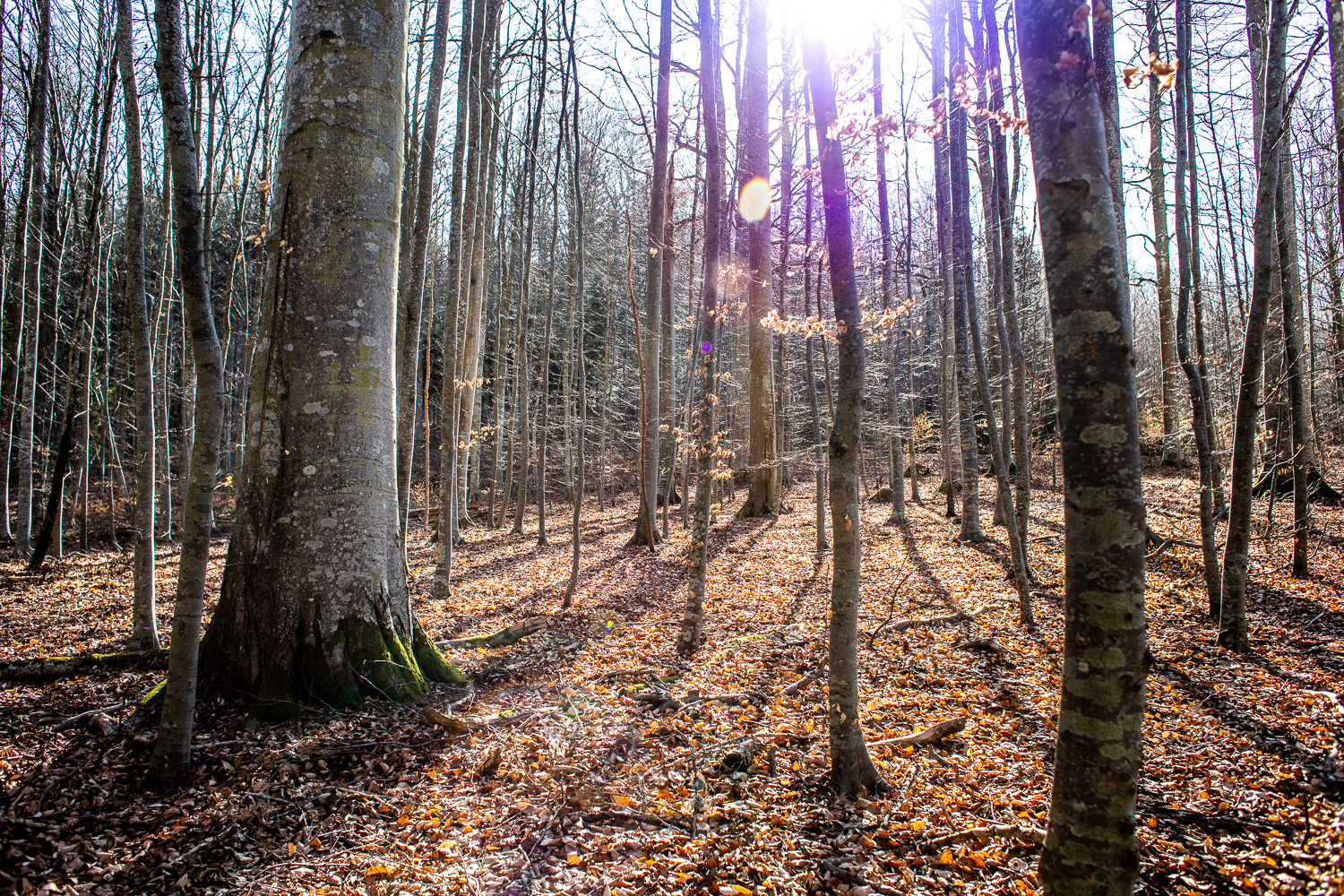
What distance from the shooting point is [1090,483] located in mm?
1777

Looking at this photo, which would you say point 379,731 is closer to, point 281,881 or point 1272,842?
point 281,881

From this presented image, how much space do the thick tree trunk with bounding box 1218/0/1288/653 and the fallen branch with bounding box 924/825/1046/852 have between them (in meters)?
3.85

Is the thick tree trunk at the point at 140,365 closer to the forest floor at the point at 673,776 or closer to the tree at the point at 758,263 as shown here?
the forest floor at the point at 673,776

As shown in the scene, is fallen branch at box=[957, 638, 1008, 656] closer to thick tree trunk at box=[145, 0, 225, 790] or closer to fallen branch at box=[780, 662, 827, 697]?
fallen branch at box=[780, 662, 827, 697]

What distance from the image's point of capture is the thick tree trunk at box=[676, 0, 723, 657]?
5.45m

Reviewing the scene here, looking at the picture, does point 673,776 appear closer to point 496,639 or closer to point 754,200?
point 496,639

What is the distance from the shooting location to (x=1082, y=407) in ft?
5.88

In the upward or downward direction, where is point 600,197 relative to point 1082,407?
upward

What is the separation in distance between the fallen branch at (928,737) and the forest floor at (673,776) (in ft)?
0.16

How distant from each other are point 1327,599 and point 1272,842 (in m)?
4.91

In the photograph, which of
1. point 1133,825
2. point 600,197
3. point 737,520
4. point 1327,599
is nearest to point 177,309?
point 600,197

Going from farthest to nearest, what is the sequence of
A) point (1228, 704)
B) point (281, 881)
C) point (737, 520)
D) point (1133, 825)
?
point (737, 520) < point (1228, 704) < point (281, 881) < point (1133, 825)

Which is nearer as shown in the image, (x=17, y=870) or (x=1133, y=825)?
(x=1133, y=825)

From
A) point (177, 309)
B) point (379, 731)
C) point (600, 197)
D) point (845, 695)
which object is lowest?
point (379, 731)
